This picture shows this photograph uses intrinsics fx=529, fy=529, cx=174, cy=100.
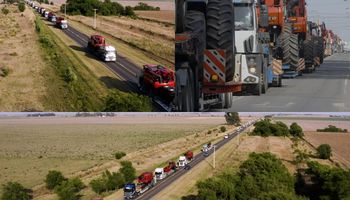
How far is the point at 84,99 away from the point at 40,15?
268 cm

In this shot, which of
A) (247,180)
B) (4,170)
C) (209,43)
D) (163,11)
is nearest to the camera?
(209,43)

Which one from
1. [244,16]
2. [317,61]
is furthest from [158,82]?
[317,61]

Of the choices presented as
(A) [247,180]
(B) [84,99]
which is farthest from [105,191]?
(B) [84,99]

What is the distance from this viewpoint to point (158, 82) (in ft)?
42.1

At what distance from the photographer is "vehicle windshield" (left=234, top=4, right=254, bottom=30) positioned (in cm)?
1280

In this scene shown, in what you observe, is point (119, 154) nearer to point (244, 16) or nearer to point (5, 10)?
point (5, 10)

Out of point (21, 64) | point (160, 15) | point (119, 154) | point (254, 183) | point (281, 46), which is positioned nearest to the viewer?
point (160, 15)

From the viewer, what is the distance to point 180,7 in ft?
39.1

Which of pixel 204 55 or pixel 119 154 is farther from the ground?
pixel 204 55

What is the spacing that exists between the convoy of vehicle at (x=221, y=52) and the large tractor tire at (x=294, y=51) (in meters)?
2.26

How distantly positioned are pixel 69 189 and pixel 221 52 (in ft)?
28.1

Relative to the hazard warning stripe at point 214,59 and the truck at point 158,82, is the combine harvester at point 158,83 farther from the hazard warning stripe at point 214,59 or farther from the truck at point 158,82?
the hazard warning stripe at point 214,59

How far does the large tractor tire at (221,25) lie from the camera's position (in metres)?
11.0

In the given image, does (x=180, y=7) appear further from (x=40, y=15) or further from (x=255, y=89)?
(x=40, y=15)
